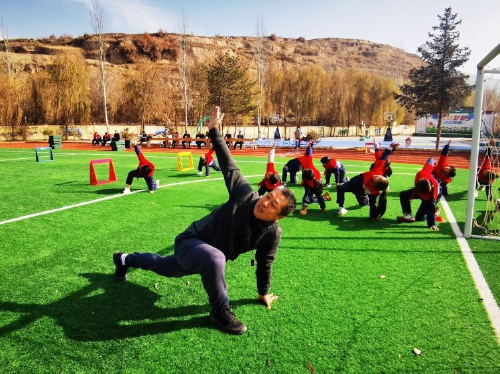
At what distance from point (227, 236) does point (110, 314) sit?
61.6 inches

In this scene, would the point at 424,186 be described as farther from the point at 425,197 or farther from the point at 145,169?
the point at 145,169

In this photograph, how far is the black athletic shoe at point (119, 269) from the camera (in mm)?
4047

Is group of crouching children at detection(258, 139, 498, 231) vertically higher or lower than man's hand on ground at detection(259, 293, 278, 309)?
higher

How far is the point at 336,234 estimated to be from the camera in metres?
6.28

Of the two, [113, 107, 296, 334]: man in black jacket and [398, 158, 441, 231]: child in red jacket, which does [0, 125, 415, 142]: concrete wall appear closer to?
[398, 158, 441, 231]: child in red jacket

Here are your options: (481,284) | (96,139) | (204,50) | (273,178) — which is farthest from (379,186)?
(204,50)

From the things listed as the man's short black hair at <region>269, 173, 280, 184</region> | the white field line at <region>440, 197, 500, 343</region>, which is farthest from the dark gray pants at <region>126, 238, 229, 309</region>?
the man's short black hair at <region>269, 173, 280, 184</region>

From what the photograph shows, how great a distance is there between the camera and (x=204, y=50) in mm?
102688

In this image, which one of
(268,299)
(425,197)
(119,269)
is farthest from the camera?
(425,197)

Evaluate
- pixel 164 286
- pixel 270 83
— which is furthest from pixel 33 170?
pixel 270 83

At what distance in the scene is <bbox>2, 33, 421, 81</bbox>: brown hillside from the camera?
7938cm

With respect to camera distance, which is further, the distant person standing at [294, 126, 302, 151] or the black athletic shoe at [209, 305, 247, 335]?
the distant person standing at [294, 126, 302, 151]

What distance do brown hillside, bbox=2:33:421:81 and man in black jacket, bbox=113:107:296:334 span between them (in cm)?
5049

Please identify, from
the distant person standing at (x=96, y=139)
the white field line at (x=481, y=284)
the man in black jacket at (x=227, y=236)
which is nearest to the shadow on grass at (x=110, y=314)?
the man in black jacket at (x=227, y=236)
